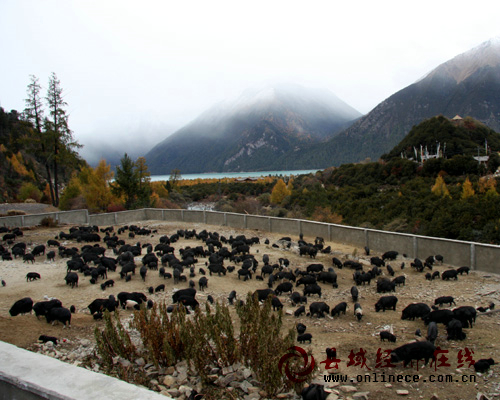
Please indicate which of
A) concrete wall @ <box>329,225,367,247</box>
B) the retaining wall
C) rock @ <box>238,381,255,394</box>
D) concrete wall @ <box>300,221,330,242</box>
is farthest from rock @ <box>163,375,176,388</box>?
concrete wall @ <box>300,221,330,242</box>

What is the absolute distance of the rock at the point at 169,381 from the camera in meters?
5.38

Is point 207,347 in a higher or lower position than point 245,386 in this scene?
higher

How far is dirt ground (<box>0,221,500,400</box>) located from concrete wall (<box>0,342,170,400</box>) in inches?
122

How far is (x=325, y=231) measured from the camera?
65.6ft

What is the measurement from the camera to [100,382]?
3281 mm

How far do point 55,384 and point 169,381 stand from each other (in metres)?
2.50

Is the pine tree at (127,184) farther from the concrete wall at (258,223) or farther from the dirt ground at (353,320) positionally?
the dirt ground at (353,320)

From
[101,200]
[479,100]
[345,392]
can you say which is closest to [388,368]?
[345,392]

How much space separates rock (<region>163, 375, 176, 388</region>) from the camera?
212 inches

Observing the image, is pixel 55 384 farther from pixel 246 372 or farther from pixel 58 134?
pixel 58 134

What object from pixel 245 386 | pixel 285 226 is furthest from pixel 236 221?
pixel 245 386

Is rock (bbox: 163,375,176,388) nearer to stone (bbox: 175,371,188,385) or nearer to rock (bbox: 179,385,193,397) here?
stone (bbox: 175,371,188,385)

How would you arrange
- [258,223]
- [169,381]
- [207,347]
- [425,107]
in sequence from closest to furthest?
[169,381] → [207,347] → [258,223] → [425,107]

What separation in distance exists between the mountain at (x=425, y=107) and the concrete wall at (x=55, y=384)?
156m
